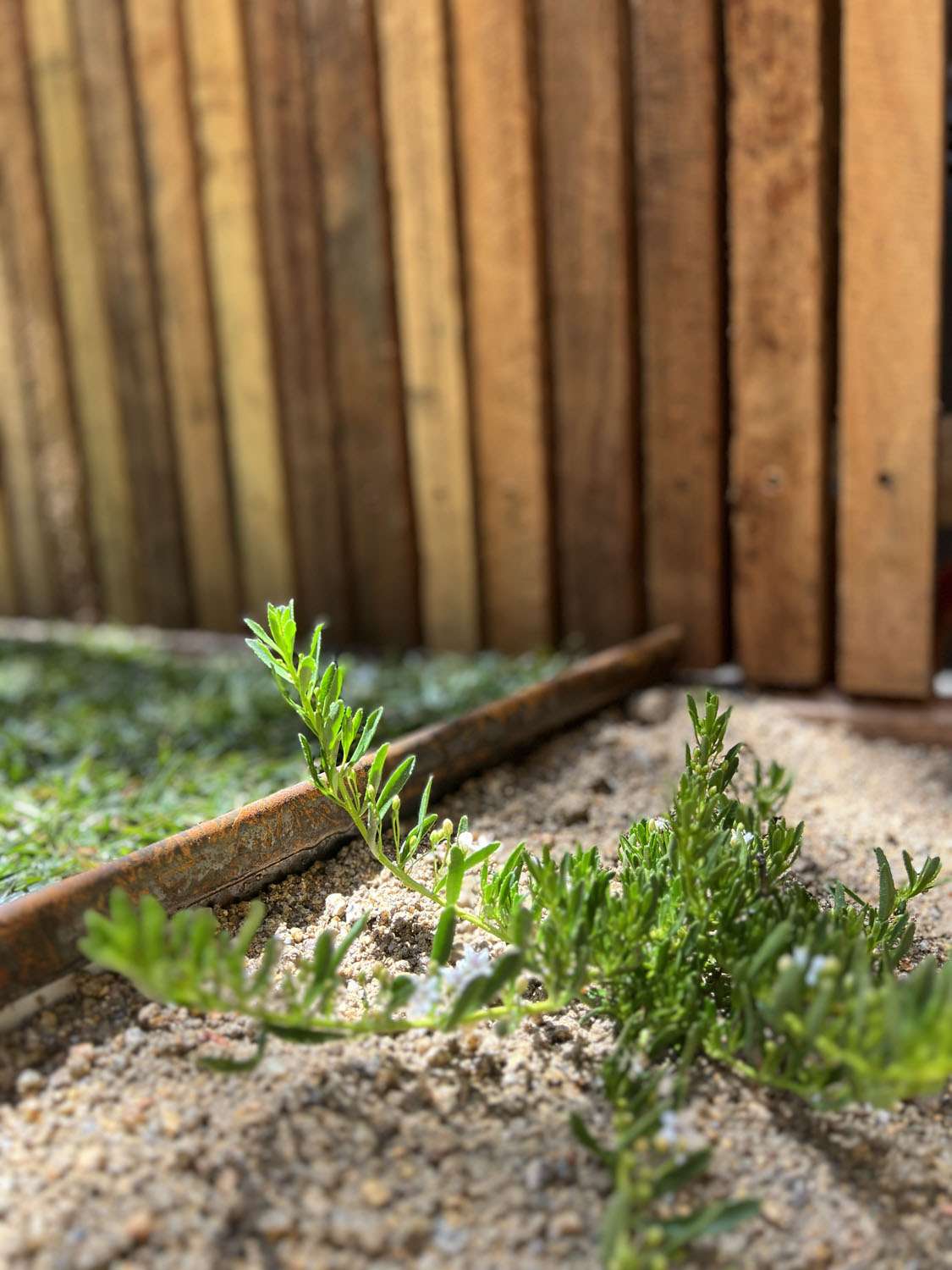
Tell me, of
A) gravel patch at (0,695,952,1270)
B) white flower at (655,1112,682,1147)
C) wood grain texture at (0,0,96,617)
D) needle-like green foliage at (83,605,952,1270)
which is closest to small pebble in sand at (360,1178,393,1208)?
gravel patch at (0,695,952,1270)

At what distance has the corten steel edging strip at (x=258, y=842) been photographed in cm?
145

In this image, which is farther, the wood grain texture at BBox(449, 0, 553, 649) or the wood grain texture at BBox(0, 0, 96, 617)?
the wood grain texture at BBox(0, 0, 96, 617)

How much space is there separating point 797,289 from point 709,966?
1.51 metres

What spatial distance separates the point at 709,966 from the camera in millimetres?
1502

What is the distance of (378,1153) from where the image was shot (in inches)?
50.8

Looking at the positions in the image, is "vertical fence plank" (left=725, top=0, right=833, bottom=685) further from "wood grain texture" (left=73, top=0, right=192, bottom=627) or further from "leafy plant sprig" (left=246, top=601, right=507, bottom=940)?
"wood grain texture" (left=73, top=0, right=192, bottom=627)

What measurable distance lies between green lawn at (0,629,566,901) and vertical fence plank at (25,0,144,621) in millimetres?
301

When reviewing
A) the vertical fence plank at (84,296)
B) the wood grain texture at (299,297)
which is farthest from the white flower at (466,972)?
the vertical fence plank at (84,296)

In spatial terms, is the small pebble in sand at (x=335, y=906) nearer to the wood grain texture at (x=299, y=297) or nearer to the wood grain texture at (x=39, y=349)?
the wood grain texture at (x=299, y=297)

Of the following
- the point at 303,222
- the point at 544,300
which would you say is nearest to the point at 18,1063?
the point at 544,300

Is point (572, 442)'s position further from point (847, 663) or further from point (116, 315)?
point (116, 315)

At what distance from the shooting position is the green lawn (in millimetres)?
2047

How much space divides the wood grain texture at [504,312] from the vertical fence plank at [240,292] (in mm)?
590

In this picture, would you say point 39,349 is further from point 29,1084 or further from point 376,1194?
point 376,1194
